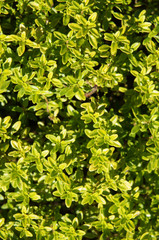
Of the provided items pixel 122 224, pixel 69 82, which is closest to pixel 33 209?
pixel 122 224

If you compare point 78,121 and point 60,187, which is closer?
point 60,187

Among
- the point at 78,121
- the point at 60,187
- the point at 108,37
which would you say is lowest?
the point at 60,187

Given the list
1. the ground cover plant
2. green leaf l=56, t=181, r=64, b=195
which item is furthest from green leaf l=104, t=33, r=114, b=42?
green leaf l=56, t=181, r=64, b=195

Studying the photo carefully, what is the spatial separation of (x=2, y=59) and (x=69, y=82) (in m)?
0.54

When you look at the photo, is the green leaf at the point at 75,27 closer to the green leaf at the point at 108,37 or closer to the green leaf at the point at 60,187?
the green leaf at the point at 108,37

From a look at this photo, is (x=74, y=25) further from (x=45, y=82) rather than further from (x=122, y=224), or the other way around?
(x=122, y=224)

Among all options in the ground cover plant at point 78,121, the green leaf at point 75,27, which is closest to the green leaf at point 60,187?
the ground cover plant at point 78,121

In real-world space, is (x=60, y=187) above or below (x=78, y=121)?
below

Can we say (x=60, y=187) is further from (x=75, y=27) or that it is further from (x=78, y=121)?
(x=75, y=27)

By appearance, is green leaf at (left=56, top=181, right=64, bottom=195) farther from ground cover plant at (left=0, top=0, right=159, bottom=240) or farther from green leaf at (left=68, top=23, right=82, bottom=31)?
green leaf at (left=68, top=23, right=82, bottom=31)

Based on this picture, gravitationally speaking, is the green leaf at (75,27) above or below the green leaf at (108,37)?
above

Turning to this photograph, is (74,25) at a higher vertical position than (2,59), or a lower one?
higher

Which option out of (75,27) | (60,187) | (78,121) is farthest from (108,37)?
(60,187)

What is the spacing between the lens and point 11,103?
107 inches
